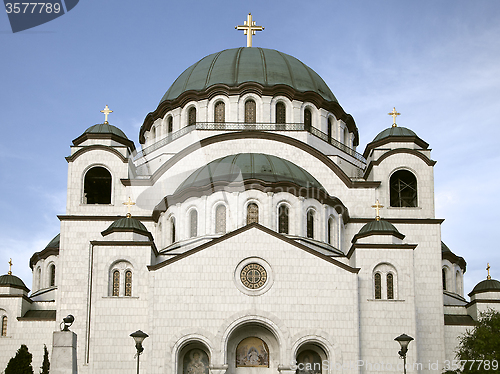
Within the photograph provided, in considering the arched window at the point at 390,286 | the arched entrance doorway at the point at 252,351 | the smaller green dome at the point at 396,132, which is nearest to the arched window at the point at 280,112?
the smaller green dome at the point at 396,132

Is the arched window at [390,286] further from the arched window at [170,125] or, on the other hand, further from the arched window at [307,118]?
the arched window at [170,125]

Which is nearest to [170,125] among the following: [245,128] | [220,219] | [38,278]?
[245,128]

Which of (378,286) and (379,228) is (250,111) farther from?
(378,286)

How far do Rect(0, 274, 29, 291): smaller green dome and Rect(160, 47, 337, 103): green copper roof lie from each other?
12.6 metres

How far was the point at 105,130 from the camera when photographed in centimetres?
3716

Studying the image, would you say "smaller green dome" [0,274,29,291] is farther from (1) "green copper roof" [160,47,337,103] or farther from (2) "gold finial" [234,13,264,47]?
(2) "gold finial" [234,13,264,47]

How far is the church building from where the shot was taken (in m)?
28.5

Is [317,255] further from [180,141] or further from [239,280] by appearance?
[180,141]

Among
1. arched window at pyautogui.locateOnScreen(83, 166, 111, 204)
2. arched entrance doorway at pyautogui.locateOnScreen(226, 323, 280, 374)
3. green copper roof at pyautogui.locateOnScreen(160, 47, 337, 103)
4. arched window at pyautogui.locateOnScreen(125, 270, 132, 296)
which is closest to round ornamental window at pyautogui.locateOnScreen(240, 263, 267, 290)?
arched entrance doorway at pyautogui.locateOnScreen(226, 323, 280, 374)

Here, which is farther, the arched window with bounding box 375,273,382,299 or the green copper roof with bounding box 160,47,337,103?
the green copper roof with bounding box 160,47,337,103

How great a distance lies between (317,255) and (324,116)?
1281cm

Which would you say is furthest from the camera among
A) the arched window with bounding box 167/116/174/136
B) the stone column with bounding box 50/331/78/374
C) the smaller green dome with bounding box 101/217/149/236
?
the arched window with bounding box 167/116/174/136

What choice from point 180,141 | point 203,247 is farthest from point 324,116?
point 203,247

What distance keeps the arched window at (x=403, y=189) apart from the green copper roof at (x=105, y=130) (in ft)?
41.6
